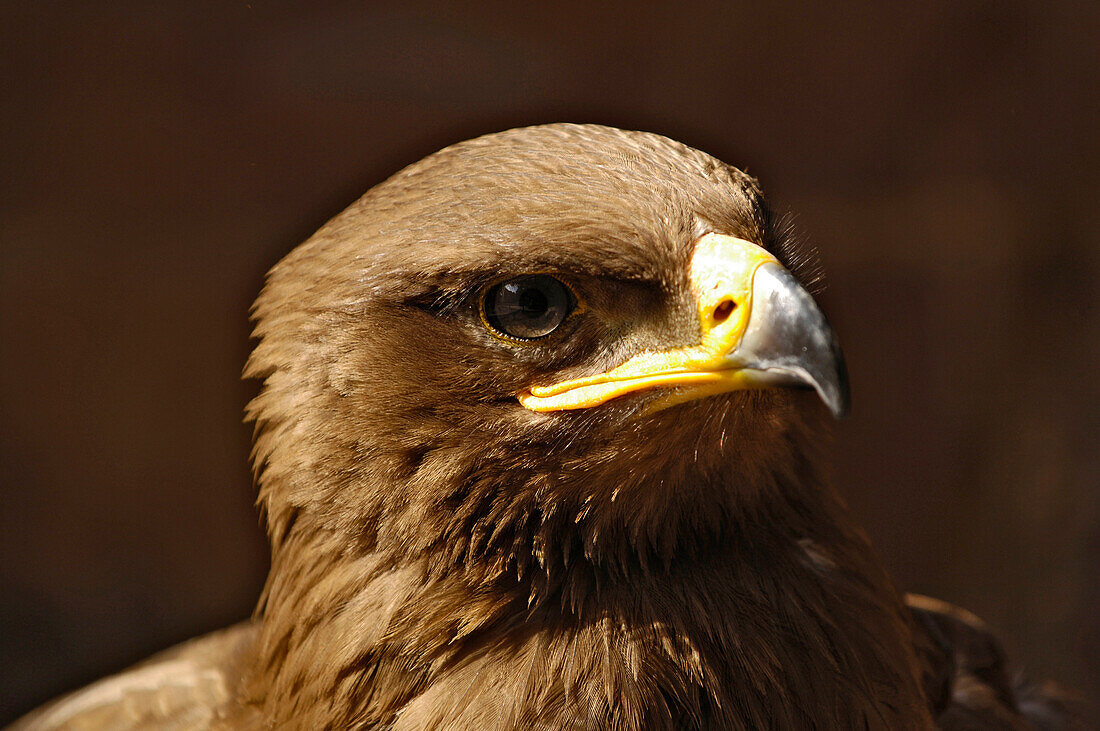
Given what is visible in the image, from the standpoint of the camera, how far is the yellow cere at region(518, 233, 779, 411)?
5.71 ft

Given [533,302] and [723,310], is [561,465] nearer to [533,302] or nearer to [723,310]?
[533,302]

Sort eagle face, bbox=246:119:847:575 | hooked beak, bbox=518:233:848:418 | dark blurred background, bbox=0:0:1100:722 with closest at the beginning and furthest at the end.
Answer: hooked beak, bbox=518:233:848:418
eagle face, bbox=246:119:847:575
dark blurred background, bbox=0:0:1100:722

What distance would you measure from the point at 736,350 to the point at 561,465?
1.20 feet

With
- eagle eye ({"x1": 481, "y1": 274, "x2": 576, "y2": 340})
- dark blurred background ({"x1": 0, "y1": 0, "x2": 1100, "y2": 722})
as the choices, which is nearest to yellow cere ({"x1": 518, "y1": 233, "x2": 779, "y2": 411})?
eagle eye ({"x1": 481, "y1": 274, "x2": 576, "y2": 340})

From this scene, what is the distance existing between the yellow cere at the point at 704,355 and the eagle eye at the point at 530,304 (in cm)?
11

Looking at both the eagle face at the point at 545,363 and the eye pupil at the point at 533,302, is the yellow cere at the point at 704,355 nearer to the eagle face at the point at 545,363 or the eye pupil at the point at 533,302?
the eagle face at the point at 545,363

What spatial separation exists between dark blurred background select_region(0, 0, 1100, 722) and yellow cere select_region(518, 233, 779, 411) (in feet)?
8.01

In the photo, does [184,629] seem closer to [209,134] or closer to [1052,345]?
[209,134]

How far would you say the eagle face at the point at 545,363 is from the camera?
180 centimetres

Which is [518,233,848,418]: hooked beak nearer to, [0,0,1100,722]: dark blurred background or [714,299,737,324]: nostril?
[714,299,737,324]: nostril

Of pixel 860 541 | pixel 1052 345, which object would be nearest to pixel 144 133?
pixel 860 541

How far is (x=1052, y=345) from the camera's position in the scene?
4852 mm

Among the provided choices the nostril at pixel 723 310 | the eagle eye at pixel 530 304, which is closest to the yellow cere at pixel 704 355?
the nostril at pixel 723 310

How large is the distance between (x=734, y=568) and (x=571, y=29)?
267cm
